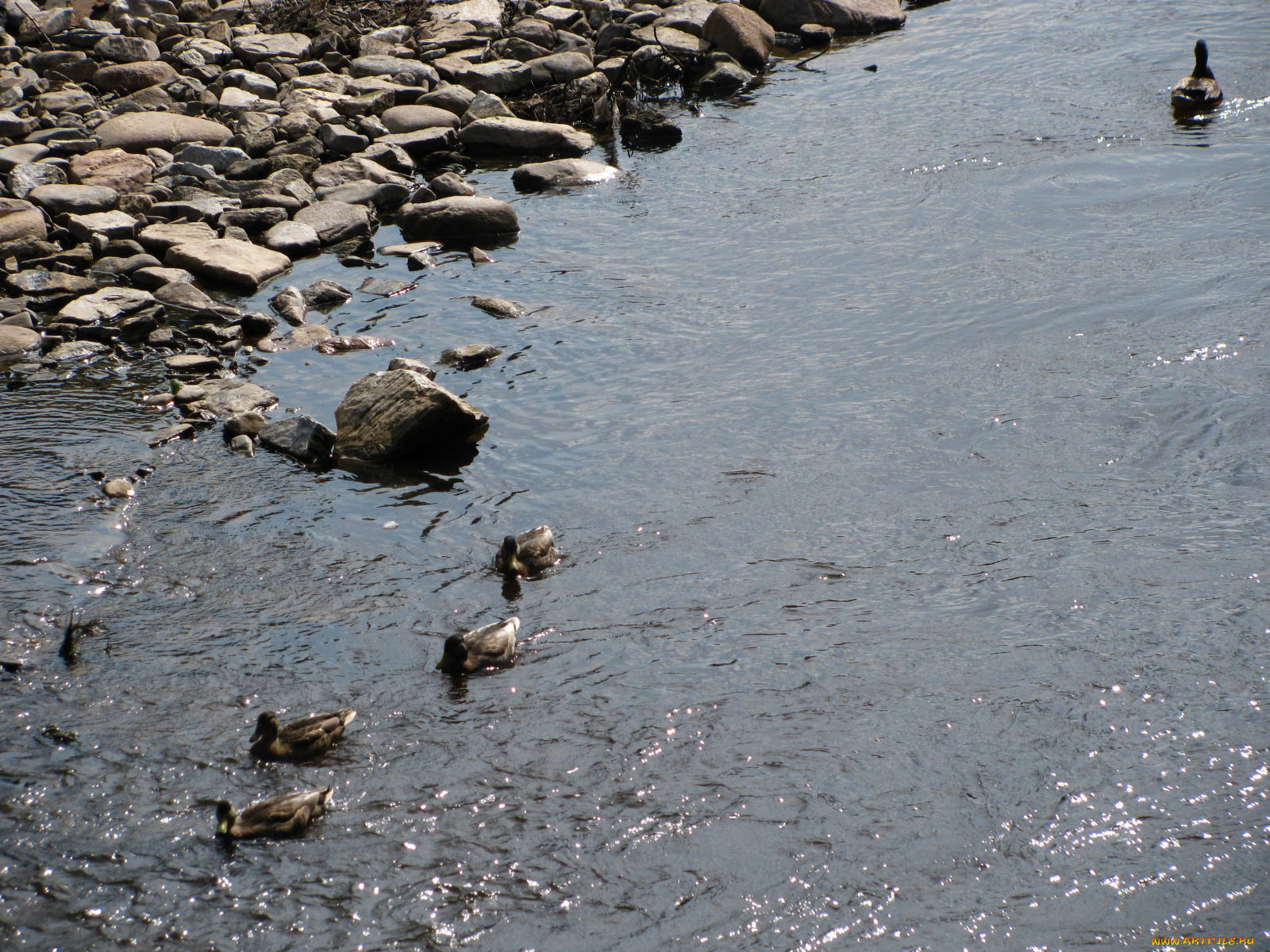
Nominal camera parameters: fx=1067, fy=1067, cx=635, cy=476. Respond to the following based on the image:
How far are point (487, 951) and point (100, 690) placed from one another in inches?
102

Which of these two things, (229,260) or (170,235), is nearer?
(229,260)

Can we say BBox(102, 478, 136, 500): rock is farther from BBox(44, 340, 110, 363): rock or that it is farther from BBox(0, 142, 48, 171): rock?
BBox(0, 142, 48, 171): rock

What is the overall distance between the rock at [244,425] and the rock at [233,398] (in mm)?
175

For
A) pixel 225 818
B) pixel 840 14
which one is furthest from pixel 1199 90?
pixel 225 818

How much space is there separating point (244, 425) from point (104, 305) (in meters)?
2.78

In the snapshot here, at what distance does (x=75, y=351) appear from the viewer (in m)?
8.87

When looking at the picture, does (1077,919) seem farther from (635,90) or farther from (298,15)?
(298,15)

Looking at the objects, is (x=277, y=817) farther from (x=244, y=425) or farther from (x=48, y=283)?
(x=48, y=283)

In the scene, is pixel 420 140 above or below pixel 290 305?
above

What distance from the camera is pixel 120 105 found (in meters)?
13.0

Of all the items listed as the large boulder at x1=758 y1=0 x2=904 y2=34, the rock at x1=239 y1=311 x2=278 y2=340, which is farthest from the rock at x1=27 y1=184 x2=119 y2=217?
the large boulder at x1=758 y1=0 x2=904 y2=34

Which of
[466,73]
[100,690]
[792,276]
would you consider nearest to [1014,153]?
[792,276]

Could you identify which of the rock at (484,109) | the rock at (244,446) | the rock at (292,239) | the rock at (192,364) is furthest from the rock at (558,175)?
the rock at (244,446)

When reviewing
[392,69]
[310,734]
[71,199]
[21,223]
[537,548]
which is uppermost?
[392,69]
